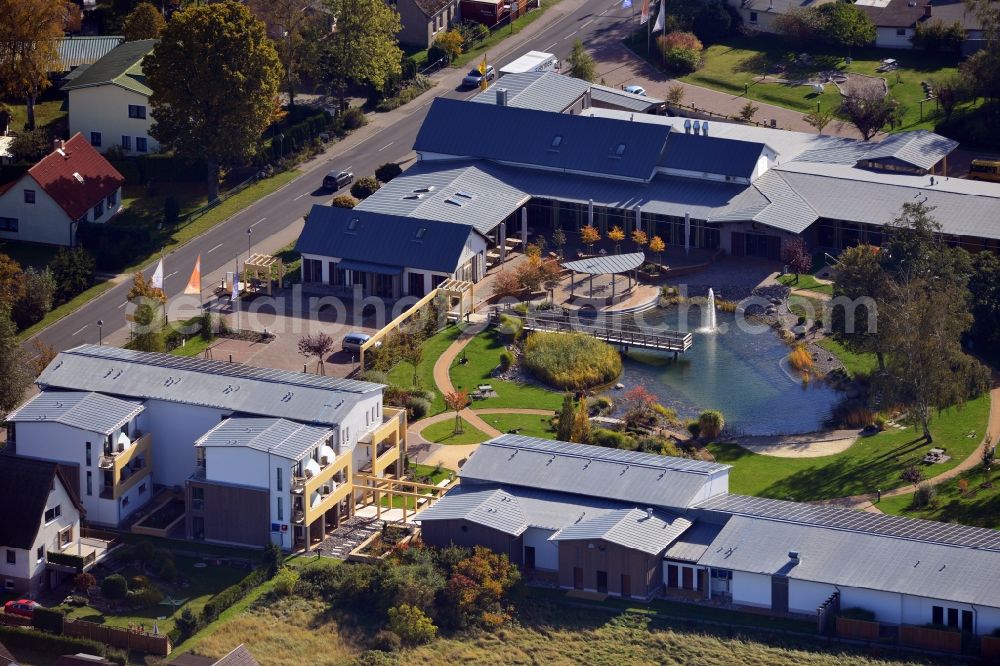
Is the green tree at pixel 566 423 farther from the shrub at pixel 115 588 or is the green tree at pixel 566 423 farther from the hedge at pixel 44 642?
the hedge at pixel 44 642

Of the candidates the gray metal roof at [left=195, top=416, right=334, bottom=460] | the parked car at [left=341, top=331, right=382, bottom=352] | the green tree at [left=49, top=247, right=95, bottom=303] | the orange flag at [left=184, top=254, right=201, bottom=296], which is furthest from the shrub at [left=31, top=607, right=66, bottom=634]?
the green tree at [left=49, top=247, right=95, bottom=303]

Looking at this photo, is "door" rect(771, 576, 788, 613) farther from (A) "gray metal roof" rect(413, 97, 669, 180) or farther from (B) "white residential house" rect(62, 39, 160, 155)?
(B) "white residential house" rect(62, 39, 160, 155)

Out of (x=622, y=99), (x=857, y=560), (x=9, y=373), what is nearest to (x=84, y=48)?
(x=622, y=99)

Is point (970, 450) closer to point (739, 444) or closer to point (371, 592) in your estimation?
point (739, 444)

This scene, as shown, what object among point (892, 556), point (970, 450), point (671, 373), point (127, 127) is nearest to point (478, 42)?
point (127, 127)

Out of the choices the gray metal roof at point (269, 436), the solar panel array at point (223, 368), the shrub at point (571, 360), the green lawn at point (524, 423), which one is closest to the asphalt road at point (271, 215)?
the solar panel array at point (223, 368)
